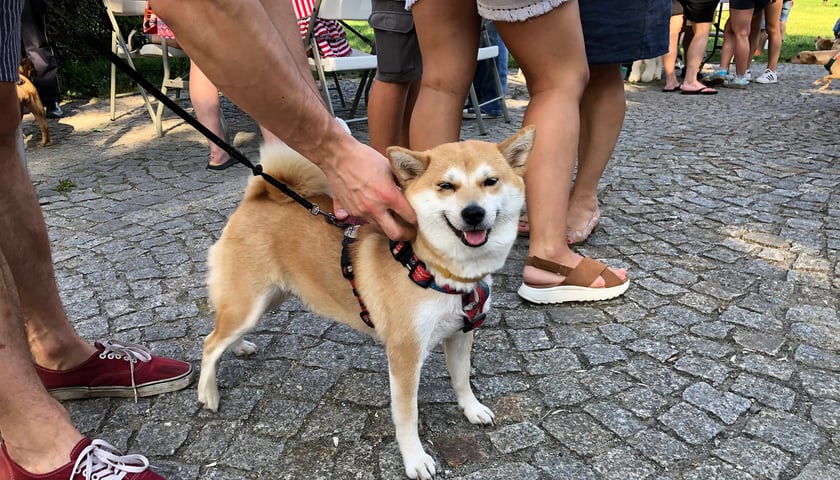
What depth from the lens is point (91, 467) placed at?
1.72 metres

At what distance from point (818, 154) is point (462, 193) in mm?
5263

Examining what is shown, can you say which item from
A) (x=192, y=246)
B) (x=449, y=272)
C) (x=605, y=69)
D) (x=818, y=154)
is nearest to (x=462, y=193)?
(x=449, y=272)

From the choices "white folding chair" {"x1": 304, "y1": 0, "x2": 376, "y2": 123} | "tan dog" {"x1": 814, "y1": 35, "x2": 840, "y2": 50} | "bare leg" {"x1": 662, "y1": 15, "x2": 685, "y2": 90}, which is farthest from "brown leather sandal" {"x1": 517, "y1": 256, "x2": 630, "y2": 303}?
"tan dog" {"x1": 814, "y1": 35, "x2": 840, "y2": 50}

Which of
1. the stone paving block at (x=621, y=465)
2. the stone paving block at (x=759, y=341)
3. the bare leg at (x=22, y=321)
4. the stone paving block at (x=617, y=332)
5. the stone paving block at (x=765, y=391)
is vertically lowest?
the stone paving block at (x=621, y=465)

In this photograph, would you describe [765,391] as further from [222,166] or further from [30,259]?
[222,166]

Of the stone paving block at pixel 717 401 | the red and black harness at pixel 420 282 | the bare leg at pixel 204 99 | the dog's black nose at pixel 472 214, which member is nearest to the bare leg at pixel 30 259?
the red and black harness at pixel 420 282

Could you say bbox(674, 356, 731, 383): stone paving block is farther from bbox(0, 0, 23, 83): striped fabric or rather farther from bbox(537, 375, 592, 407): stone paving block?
bbox(0, 0, 23, 83): striped fabric

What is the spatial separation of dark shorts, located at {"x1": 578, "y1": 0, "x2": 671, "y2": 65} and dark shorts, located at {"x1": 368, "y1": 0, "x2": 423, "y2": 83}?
3.49 feet

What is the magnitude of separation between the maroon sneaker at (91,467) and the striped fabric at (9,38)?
117 cm

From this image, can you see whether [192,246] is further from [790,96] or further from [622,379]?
[790,96]

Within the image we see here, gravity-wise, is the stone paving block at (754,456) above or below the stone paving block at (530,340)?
below

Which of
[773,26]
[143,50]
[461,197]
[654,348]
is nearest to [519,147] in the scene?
[461,197]

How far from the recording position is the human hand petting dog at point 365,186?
68.7 inches

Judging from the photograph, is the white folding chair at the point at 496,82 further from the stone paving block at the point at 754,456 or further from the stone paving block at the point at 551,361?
the stone paving block at the point at 754,456
